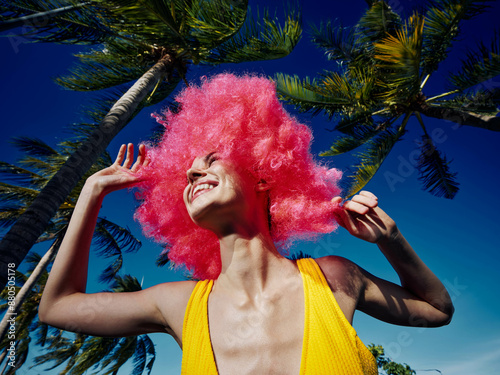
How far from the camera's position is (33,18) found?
390cm

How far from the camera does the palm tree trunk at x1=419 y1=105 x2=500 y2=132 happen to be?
696 cm

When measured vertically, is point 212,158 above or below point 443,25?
below

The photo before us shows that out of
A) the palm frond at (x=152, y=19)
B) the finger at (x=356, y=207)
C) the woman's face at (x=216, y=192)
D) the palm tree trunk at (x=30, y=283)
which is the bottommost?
the finger at (x=356, y=207)

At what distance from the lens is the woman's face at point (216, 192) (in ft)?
6.44

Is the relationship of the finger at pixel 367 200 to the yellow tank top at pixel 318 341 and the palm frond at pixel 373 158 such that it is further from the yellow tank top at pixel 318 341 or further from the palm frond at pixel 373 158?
the palm frond at pixel 373 158

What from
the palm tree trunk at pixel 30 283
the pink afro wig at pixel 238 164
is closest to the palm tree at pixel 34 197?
the palm tree trunk at pixel 30 283

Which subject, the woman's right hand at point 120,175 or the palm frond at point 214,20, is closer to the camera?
the woman's right hand at point 120,175

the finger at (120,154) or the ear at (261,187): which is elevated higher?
the finger at (120,154)

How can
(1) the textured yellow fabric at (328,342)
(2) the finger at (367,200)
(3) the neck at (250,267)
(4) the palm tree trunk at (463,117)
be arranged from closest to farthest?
(1) the textured yellow fabric at (328,342) → (2) the finger at (367,200) → (3) the neck at (250,267) → (4) the palm tree trunk at (463,117)

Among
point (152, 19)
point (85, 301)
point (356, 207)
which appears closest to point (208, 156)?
point (356, 207)

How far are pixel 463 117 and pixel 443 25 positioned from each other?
84.8 inches

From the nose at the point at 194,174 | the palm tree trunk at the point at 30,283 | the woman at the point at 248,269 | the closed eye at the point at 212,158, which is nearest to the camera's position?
the woman at the point at 248,269

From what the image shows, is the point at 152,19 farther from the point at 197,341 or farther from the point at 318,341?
the point at 318,341

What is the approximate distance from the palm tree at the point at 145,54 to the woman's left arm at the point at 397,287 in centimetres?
312
